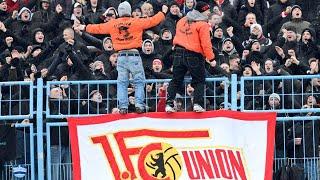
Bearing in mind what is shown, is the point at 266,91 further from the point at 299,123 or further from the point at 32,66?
the point at 32,66

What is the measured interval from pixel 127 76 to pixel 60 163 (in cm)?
164

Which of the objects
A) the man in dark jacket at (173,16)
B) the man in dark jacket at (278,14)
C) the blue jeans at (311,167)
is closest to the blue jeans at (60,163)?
the blue jeans at (311,167)

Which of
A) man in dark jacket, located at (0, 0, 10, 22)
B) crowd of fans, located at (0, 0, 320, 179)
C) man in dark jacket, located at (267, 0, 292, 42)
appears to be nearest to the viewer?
crowd of fans, located at (0, 0, 320, 179)

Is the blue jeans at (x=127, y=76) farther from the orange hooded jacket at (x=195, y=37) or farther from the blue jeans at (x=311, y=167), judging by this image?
the blue jeans at (x=311, y=167)

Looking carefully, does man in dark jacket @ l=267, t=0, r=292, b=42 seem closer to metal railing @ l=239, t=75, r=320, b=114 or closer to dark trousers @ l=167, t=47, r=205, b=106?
metal railing @ l=239, t=75, r=320, b=114

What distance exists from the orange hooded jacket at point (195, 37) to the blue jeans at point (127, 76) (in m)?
0.67

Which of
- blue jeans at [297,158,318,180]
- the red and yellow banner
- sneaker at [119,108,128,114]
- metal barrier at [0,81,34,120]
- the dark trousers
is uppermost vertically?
the dark trousers

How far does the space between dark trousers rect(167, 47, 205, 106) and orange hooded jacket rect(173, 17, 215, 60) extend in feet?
0.29

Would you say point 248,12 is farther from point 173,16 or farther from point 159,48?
point 159,48

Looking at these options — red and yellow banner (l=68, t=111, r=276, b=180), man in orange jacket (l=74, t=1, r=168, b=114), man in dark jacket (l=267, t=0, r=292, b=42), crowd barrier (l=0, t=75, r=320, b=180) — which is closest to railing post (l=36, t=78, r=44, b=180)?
crowd barrier (l=0, t=75, r=320, b=180)

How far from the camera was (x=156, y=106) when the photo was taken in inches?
851

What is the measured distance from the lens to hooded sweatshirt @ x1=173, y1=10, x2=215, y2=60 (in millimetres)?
21047

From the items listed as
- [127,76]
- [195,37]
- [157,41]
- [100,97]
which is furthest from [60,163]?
[157,41]

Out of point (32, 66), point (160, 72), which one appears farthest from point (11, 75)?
point (160, 72)
